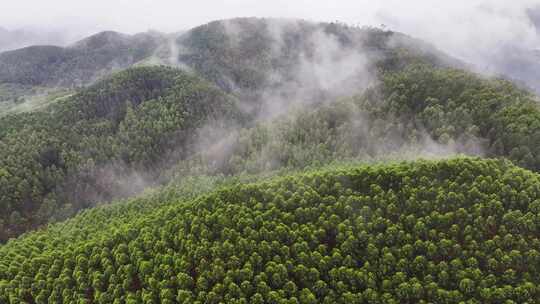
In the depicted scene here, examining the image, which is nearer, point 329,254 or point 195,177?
point 329,254

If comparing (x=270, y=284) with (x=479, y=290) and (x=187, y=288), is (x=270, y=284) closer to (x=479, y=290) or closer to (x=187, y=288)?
(x=187, y=288)

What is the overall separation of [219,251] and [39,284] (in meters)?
43.2

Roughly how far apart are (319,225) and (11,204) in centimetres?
14077

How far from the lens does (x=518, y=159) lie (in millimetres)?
155250

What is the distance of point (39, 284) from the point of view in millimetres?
103750

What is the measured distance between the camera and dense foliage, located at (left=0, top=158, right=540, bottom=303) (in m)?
86.9

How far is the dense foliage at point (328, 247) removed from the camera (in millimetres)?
86938

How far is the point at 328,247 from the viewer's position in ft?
318

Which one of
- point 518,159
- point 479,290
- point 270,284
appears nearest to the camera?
point 479,290

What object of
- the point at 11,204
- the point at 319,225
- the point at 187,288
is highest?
the point at 319,225

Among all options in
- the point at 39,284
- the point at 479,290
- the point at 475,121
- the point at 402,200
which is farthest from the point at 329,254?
the point at 475,121

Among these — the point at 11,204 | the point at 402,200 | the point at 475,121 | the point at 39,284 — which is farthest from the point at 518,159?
the point at 11,204

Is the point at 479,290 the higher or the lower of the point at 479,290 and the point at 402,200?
the lower

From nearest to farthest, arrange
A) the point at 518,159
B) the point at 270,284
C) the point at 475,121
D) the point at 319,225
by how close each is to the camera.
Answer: the point at 270,284
the point at 319,225
the point at 518,159
the point at 475,121
